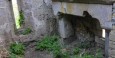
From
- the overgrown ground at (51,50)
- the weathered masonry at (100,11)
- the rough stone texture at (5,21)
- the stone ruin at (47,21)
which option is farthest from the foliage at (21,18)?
the weathered masonry at (100,11)

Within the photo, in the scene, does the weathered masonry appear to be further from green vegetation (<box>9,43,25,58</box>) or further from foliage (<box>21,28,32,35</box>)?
green vegetation (<box>9,43,25,58</box>)

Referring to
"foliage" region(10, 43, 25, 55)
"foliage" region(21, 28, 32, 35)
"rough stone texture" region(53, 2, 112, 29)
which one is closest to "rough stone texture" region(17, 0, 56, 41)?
"foliage" region(21, 28, 32, 35)

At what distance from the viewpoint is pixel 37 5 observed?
18.9 ft

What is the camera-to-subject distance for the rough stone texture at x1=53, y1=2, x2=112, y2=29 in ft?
13.3

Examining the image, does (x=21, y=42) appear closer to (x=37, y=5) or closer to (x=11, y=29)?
(x=11, y=29)

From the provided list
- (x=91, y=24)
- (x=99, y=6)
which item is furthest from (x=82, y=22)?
(x=99, y=6)

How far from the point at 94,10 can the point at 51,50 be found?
5.59 ft

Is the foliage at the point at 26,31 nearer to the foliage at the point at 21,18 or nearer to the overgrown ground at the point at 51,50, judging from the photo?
the overgrown ground at the point at 51,50

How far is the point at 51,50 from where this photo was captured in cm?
534

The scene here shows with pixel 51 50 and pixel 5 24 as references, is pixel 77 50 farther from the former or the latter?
pixel 5 24

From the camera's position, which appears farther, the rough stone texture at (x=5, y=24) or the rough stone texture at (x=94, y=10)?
the rough stone texture at (x=5, y=24)

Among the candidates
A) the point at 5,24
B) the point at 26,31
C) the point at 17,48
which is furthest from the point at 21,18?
the point at 17,48

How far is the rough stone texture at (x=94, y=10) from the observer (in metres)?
4.06

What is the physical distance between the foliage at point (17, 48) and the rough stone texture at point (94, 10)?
1.50 meters
